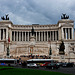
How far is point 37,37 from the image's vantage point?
371ft

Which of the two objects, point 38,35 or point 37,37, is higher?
point 38,35

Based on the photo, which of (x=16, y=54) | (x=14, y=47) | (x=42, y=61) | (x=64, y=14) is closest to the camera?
(x=42, y=61)

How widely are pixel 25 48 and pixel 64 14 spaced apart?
38.9 metres

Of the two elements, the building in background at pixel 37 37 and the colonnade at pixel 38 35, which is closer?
the building in background at pixel 37 37

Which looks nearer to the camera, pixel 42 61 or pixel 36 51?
pixel 42 61

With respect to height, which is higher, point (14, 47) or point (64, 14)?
point (64, 14)

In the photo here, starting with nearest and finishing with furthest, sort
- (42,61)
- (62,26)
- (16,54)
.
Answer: (42,61)
(16,54)
(62,26)

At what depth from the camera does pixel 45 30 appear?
362ft

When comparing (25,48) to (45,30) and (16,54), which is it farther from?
(45,30)

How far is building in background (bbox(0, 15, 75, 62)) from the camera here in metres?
80.7

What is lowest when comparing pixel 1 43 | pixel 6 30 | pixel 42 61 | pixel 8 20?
pixel 42 61

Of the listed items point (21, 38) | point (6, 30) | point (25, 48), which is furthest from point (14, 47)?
point (21, 38)

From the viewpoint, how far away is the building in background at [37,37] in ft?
265

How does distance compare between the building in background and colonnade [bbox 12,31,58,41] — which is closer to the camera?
the building in background
